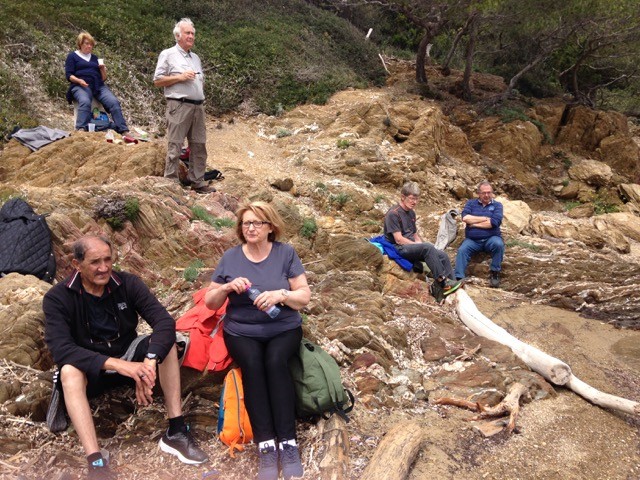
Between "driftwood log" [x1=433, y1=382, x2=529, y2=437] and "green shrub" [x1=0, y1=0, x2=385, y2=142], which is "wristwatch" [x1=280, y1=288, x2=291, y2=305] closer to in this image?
"driftwood log" [x1=433, y1=382, x2=529, y2=437]

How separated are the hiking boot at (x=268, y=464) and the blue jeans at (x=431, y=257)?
4079 millimetres

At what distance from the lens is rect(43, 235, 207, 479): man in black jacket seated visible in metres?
2.97

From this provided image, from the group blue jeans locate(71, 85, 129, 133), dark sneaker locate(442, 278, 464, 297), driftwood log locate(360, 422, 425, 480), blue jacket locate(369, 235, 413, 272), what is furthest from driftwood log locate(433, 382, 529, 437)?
blue jeans locate(71, 85, 129, 133)

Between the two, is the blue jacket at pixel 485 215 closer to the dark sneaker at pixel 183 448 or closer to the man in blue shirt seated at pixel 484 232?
the man in blue shirt seated at pixel 484 232

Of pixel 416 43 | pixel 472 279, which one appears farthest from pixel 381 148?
pixel 416 43

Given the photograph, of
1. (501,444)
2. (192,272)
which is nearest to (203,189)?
(192,272)

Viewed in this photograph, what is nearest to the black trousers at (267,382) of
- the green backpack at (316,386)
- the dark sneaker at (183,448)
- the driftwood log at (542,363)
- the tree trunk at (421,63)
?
the green backpack at (316,386)

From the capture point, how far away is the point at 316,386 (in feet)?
11.2

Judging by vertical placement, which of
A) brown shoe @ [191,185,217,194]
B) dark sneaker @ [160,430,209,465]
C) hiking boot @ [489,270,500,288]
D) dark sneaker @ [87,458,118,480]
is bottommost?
hiking boot @ [489,270,500,288]

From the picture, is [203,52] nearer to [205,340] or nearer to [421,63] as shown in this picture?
[421,63]

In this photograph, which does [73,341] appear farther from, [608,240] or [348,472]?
[608,240]

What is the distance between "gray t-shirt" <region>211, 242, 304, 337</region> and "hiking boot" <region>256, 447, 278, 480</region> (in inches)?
29.3

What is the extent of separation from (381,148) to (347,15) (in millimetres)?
14266

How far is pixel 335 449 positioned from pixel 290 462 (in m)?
0.33
